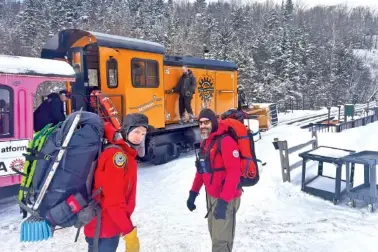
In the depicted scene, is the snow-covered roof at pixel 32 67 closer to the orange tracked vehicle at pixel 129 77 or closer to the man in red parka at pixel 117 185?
the orange tracked vehicle at pixel 129 77

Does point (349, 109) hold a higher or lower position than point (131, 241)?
lower

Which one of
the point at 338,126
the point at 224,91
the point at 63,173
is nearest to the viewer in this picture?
the point at 63,173

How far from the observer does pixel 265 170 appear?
326 inches

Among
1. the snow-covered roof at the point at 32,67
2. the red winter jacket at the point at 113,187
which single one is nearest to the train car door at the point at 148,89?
the snow-covered roof at the point at 32,67

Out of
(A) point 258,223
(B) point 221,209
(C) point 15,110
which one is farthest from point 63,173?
(C) point 15,110

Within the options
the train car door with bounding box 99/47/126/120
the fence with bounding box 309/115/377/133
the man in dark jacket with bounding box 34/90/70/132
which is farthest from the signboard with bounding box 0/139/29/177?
the fence with bounding box 309/115/377/133

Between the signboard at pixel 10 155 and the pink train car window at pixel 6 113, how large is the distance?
0.62ft

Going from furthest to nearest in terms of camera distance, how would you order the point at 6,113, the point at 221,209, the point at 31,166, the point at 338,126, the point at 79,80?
the point at 338,126 < the point at 79,80 < the point at 6,113 < the point at 221,209 < the point at 31,166

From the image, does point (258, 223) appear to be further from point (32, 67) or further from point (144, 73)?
point (144, 73)

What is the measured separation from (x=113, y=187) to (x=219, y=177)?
4.84ft

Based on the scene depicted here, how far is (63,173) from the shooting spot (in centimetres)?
271

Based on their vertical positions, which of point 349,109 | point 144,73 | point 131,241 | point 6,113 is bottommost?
point 349,109

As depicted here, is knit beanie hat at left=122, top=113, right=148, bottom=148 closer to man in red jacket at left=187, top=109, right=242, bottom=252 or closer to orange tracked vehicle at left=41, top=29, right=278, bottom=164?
man in red jacket at left=187, top=109, right=242, bottom=252

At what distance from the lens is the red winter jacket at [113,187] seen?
9.07 ft
